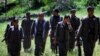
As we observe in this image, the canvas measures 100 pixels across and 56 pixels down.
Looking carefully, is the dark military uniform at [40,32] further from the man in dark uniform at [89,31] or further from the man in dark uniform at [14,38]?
the man in dark uniform at [89,31]

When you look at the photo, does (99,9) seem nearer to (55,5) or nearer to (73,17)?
(55,5)

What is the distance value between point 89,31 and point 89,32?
0.14ft

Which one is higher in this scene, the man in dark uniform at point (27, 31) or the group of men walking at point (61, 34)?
the group of men walking at point (61, 34)

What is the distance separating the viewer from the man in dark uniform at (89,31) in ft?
40.2

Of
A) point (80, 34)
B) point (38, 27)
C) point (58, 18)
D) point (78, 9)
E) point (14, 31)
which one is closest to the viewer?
point (80, 34)

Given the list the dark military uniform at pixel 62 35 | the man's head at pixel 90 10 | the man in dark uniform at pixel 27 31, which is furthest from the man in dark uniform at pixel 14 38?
the man in dark uniform at pixel 27 31

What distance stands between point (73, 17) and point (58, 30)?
3.96 m

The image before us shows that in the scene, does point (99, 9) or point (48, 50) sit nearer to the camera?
point (48, 50)

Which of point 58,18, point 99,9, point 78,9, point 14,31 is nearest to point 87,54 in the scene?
point 14,31

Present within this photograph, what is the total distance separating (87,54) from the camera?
12.7m

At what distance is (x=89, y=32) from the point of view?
1249 centimetres

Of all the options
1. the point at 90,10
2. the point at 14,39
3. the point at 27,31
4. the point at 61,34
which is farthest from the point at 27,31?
the point at 90,10

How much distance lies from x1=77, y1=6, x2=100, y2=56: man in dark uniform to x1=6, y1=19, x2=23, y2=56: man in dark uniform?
101 inches

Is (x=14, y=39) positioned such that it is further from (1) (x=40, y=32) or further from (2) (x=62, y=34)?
(2) (x=62, y=34)
